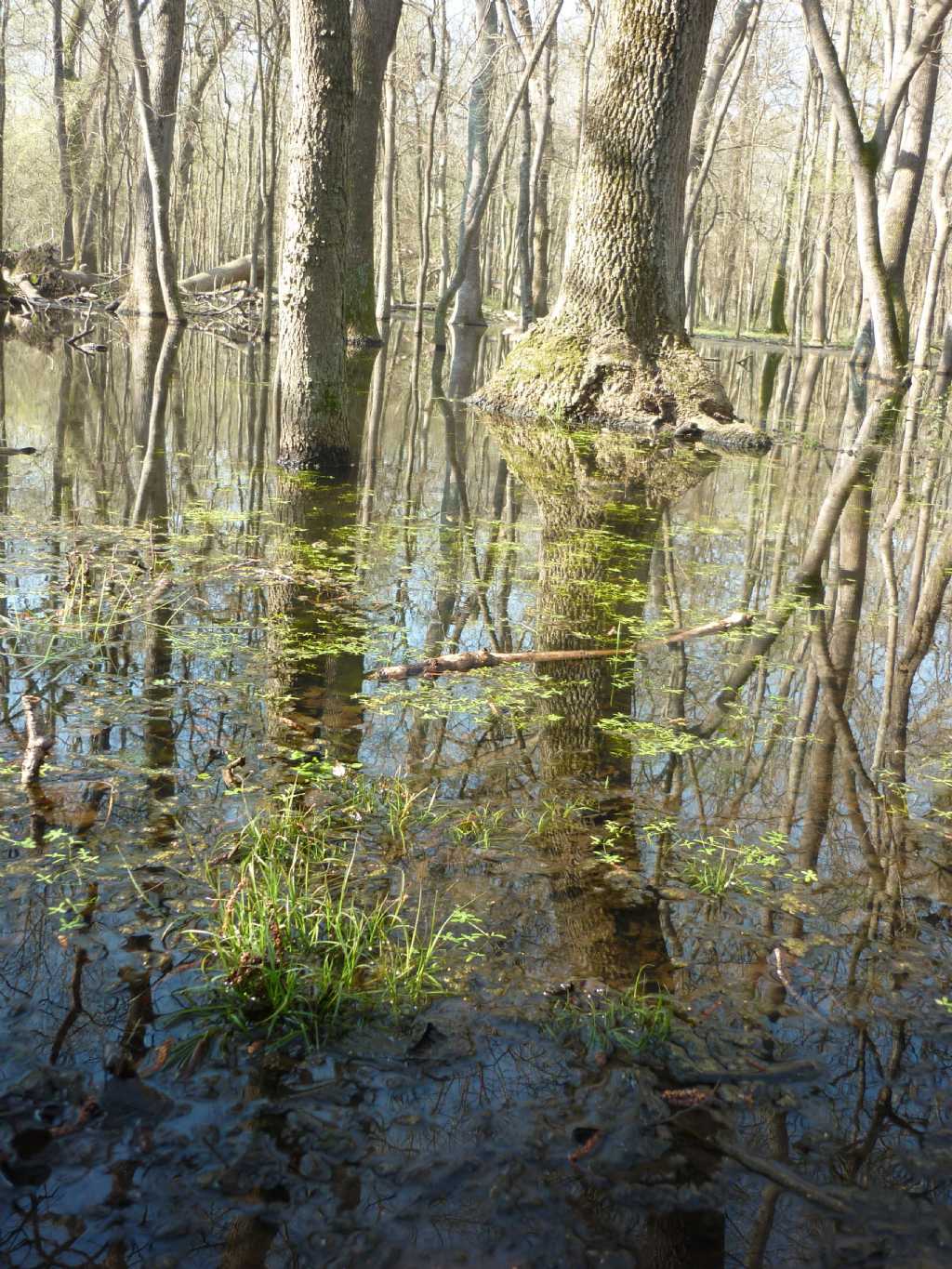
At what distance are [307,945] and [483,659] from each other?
1873 millimetres

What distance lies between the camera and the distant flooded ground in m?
1.63

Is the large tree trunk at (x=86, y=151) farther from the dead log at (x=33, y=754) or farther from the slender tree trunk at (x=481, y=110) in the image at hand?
the dead log at (x=33, y=754)

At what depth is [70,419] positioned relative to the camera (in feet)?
29.1

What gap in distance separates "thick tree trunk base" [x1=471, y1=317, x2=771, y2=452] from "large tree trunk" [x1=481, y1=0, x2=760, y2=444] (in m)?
0.01

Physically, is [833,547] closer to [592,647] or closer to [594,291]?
[592,647]

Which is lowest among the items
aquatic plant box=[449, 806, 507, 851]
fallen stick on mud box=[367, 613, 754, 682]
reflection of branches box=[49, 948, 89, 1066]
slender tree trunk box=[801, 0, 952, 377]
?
reflection of branches box=[49, 948, 89, 1066]

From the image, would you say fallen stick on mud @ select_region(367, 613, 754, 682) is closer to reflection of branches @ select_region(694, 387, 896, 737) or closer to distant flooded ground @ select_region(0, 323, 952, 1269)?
distant flooded ground @ select_region(0, 323, 952, 1269)

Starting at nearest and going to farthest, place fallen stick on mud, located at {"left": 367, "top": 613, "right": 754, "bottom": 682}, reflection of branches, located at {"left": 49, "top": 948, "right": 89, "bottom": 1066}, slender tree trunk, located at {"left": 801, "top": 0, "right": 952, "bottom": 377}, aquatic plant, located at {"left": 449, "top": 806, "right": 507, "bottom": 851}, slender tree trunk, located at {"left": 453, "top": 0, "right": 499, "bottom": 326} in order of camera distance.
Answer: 1. reflection of branches, located at {"left": 49, "top": 948, "right": 89, "bottom": 1066}
2. aquatic plant, located at {"left": 449, "top": 806, "right": 507, "bottom": 851}
3. fallen stick on mud, located at {"left": 367, "top": 613, "right": 754, "bottom": 682}
4. slender tree trunk, located at {"left": 801, "top": 0, "right": 952, "bottom": 377}
5. slender tree trunk, located at {"left": 453, "top": 0, "right": 499, "bottom": 326}

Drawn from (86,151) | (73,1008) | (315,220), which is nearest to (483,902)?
(73,1008)

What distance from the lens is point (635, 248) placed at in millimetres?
10625

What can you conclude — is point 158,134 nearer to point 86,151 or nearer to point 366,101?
point 366,101

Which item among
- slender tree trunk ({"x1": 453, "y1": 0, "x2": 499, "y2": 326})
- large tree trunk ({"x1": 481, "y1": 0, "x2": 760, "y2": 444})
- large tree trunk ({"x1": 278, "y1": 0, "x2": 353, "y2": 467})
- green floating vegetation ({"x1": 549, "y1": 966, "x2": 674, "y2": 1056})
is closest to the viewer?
green floating vegetation ({"x1": 549, "y1": 966, "x2": 674, "y2": 1056})

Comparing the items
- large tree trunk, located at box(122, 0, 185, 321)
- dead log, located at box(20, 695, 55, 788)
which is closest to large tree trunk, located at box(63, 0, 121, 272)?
large tree trunk, located at box(122, 0, 185, 321)

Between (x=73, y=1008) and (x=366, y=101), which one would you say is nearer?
(x=73, y=1008)
